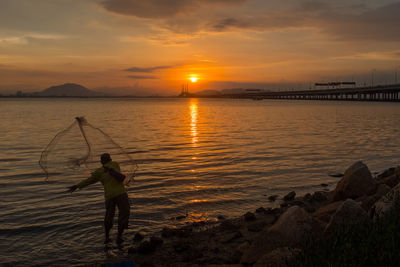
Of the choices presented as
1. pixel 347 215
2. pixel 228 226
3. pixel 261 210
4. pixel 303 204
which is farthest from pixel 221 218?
pixel 347 215

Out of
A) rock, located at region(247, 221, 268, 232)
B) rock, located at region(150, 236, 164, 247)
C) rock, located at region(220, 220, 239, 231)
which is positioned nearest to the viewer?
rock, located at region(150, 236, 164, 247)

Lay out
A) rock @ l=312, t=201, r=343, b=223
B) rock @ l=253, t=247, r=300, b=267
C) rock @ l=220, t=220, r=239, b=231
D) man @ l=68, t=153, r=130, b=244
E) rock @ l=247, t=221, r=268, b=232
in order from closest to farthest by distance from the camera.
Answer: rock @ l=253, t=247, r=300, b=267 < man @ l=68, t=153, r=130, b=244 < rock @ l=312, t=201, r=343, b=223 < rock @ l=247, t=221, r=268, b=232 < rock @ l=220, t=220, r=239, b=231

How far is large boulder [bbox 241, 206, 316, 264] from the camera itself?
8.26 meters

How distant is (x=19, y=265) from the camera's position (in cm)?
910

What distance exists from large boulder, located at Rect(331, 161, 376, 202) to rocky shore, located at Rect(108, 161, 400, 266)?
40cm

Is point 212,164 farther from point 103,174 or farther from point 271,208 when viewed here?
point 103,174

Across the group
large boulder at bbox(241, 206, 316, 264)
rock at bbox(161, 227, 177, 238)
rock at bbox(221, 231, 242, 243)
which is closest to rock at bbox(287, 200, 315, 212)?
rock at bbox(221, 231, 242, 243)

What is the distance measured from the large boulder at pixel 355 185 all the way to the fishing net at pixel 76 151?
8129mm

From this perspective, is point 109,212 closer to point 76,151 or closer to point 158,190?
point 76,151

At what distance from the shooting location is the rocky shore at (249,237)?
→ 8.27m

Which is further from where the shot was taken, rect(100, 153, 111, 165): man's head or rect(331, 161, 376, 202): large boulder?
rect(331, 161, 376, 202): large boulder

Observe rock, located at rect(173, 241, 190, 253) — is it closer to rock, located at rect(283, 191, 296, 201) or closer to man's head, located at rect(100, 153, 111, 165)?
man's head, located at rect(100, 153, 111, 165)

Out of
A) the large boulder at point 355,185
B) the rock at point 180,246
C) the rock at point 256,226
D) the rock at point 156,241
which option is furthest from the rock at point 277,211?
the rock at point 156,241

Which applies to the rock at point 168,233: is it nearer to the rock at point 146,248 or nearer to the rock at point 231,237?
the rock at point 146,248
